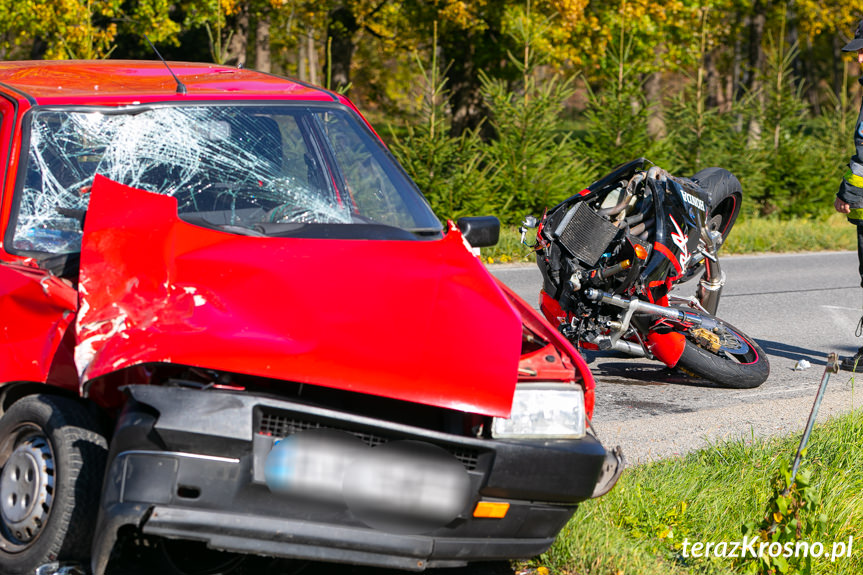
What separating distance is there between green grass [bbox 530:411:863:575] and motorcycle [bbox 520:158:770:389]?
125cm

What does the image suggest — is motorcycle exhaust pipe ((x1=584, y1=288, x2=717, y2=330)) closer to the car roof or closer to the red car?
the car roof

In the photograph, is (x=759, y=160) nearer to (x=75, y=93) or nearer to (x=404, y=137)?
(x=404, y=137)

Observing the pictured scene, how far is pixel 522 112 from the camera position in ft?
50.9

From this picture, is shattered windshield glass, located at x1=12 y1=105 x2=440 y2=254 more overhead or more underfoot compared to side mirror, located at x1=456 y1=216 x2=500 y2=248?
more overhead

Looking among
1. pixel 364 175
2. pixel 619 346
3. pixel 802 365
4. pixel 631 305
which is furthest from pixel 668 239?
pixel 364 175

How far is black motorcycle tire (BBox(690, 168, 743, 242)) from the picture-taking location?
24.7 feet

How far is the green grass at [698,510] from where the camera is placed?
3.92 m

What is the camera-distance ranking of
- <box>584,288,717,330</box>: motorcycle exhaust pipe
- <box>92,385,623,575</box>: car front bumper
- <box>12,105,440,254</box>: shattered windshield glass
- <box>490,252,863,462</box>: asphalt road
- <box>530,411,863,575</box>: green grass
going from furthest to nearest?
<box>584,288,717,330</box>: motorcycle exhaust pipe → <box>490,252,863,462</box>: asphalt road → <box>12,105,440,254</box>: shattered windshield glass → <box>530,411,863,575</box>: green grass → <box>92,385,623,575</box>: car front bumper

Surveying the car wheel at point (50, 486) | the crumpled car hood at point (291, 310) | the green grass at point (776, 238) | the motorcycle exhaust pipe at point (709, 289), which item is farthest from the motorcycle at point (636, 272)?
the green grass at point (776, 238)

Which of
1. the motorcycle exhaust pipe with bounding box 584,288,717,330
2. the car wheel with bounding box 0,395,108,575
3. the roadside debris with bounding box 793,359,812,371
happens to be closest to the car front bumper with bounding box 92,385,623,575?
the car wheel with bounding box 0,395,108,575

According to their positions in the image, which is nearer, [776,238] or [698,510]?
[698,510]

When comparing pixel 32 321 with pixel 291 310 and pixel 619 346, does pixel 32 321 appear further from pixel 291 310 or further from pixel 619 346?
pixel 619 346

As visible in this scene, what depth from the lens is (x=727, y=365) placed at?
6805mm

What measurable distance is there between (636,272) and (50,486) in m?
3.84
